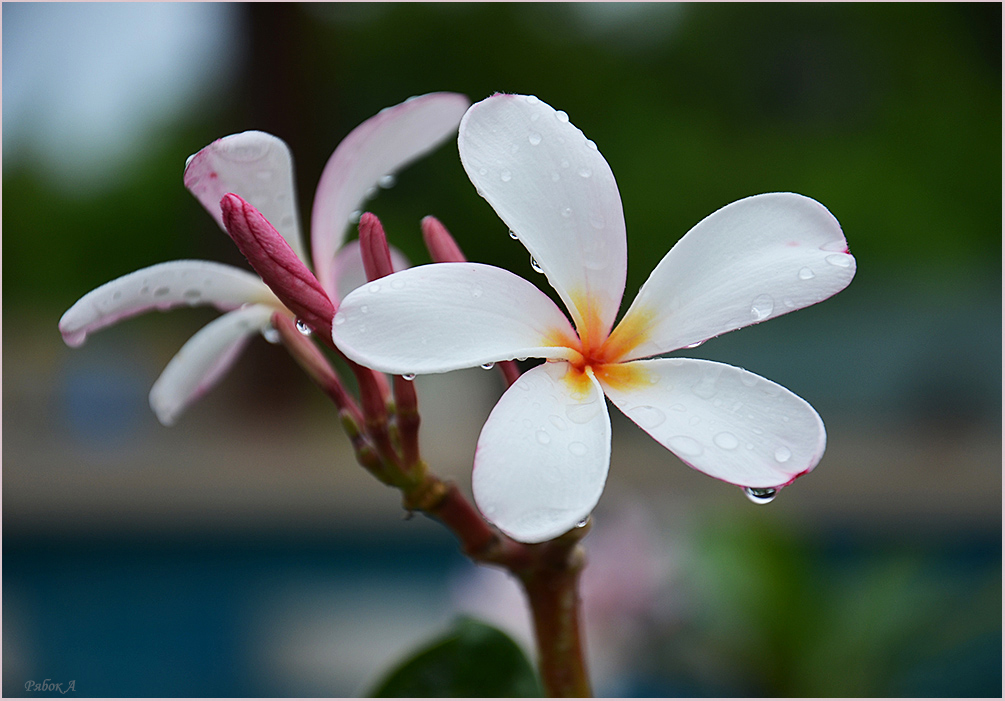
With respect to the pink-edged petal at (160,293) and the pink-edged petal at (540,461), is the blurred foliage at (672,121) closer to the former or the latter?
the pink-edged petal at (160,293)

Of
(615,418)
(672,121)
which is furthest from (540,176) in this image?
(672,121)

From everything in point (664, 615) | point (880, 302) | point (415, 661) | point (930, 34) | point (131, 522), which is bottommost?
point (880, 302)

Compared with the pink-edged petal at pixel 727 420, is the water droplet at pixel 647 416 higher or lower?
higher

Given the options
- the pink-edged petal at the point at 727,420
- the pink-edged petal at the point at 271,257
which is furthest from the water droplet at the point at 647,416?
the pink-edged petal at the point at 271,257

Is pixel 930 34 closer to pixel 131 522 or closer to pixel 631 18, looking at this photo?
pixel 631 18

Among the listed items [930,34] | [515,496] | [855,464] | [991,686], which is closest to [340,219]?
[515,496]

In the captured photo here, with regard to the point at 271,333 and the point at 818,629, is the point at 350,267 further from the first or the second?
the point at 818,629
